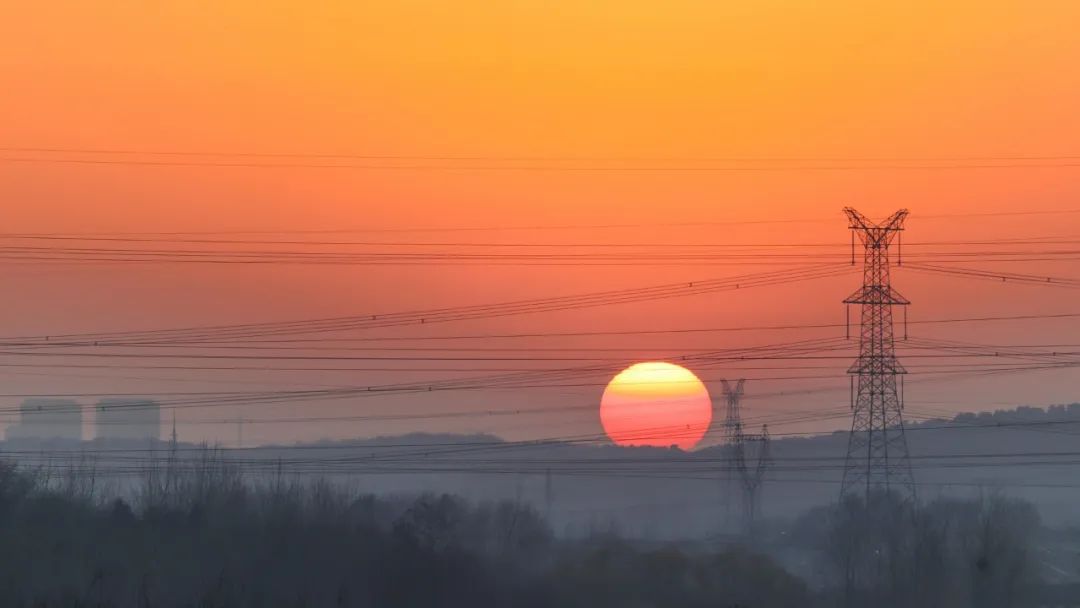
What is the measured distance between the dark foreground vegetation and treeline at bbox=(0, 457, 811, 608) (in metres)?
0.07

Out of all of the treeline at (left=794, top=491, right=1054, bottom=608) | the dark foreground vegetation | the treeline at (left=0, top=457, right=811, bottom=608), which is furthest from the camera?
the treeline at (left=794, top=491, right=1054, bottom=608)

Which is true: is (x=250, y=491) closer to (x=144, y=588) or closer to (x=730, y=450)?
(x=144, y=588)

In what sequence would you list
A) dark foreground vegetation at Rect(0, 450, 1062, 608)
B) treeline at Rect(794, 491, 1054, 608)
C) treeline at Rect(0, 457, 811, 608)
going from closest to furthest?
Answer: 1. treeline at Rect(0, 457, 811, 608)
2. dark foreground vegetation at Rect(0, 450, 1062, 608)
3. treeline at Rect(794, 491, 1054, 608)

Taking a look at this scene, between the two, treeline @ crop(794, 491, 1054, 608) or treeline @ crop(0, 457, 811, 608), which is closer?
treeline @ crop(0, 457, 811, 608)

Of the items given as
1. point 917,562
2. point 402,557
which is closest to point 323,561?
point 402,557

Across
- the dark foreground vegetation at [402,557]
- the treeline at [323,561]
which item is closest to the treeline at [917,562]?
the dark foreground vegetation at [402,557]

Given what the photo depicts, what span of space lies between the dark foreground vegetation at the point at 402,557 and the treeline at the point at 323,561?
0.07 metres

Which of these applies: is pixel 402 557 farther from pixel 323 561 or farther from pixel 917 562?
pixel 917 562

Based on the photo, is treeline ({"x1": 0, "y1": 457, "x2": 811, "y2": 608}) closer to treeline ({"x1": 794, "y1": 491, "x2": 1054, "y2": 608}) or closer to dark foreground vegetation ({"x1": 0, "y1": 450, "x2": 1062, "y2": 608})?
dark foreground vegetation ({"x1": 0, "y1": 450, "x2": 1062, "y2": 608})

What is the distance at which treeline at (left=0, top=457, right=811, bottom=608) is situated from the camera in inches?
1656

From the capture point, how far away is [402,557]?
4453 centimetres

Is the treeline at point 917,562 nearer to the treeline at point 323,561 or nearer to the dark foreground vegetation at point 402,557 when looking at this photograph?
the dark foreground vegetation at point 402,557

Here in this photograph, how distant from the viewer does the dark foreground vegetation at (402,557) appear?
42531 millimetres

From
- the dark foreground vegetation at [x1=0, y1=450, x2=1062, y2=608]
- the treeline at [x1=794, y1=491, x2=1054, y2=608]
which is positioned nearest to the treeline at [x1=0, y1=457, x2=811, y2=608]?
the dark foreground vegetation at [x1=0, y1=450, x2=1062, y2=608]
